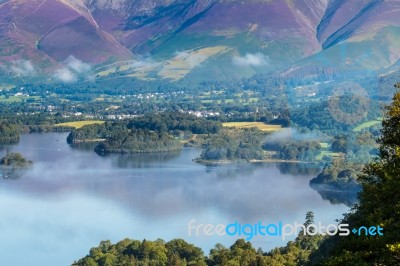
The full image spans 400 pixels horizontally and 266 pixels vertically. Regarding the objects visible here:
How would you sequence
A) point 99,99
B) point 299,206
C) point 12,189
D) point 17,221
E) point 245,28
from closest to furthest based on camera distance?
point 17,221
point 299,206
point 12,189
point 99,99
point 245,28

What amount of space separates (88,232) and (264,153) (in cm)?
1321

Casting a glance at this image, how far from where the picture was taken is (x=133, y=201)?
66.3ft

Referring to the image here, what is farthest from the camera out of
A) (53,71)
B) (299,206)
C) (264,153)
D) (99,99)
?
(53,71)

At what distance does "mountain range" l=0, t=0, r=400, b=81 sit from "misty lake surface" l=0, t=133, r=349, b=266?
2774cm

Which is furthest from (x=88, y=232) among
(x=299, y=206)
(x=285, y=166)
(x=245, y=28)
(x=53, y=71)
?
(x=53, y=71)

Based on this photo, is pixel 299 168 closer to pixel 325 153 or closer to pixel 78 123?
pixel 325 153

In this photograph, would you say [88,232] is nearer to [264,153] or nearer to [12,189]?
[12,189]

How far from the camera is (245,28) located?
61250mm

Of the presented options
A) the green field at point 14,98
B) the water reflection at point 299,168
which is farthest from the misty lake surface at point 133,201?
the green field at point 14,98

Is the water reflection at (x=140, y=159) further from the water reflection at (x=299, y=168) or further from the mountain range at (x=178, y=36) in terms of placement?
the mountain range at (x=178, y=36)

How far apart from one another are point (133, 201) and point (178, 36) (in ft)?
150

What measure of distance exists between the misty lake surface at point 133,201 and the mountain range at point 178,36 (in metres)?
27.7

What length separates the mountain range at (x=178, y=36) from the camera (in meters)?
59.0

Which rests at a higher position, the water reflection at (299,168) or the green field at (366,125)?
the green field at (366,125)
